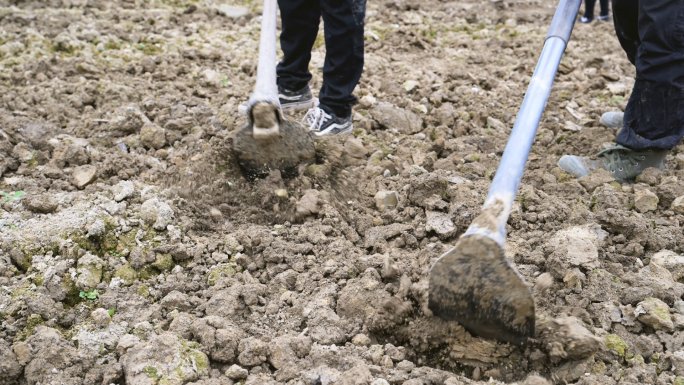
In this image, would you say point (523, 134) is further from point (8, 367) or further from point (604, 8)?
point (604, 8)

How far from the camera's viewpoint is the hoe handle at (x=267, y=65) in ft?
7.57

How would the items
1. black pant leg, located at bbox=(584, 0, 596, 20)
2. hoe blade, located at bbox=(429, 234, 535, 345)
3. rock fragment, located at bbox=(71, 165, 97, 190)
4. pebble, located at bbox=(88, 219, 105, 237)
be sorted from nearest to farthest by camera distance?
1. hoe blade, located at bbox=(429, 234, 535, 345)
2. pebble, located at bbox=(88, 219, 105, 237)
3. rock fragment, located at bbox=(71, 165, 97, 190)
4. black pant leg, located at bbox=(584, 0, 596, 20)

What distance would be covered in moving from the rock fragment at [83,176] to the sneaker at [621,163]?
7.90ft

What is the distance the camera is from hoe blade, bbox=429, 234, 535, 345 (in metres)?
1.59

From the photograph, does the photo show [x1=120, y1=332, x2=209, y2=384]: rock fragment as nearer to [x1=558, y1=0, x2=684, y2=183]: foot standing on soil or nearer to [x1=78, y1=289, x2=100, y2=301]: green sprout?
[x1=78, y1=289, x2=100, y2=301]: green sprout

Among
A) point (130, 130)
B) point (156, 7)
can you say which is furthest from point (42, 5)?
point (130, 130)

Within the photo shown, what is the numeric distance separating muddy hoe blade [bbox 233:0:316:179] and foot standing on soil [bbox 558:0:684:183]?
54.8 inches

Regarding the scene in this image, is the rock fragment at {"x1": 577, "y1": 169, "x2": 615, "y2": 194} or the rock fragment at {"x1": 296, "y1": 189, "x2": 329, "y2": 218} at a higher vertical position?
the rock fragment at {"x1": 577, "y1": 169, "x2": 615, "y2": 194}

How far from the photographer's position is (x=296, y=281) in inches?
80.0

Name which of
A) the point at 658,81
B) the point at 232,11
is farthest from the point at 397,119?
the point at 232,11

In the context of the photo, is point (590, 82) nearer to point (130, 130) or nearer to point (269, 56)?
point (269, 56)

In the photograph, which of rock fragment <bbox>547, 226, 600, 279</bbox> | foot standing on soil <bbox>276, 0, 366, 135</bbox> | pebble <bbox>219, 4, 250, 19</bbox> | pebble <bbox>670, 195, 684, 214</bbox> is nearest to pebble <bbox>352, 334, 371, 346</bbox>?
rock fragment <bbox>547, 226, 600, 279</bbox>

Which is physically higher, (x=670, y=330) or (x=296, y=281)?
(x=670, y=330)

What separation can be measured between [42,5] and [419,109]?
3.78 meters
